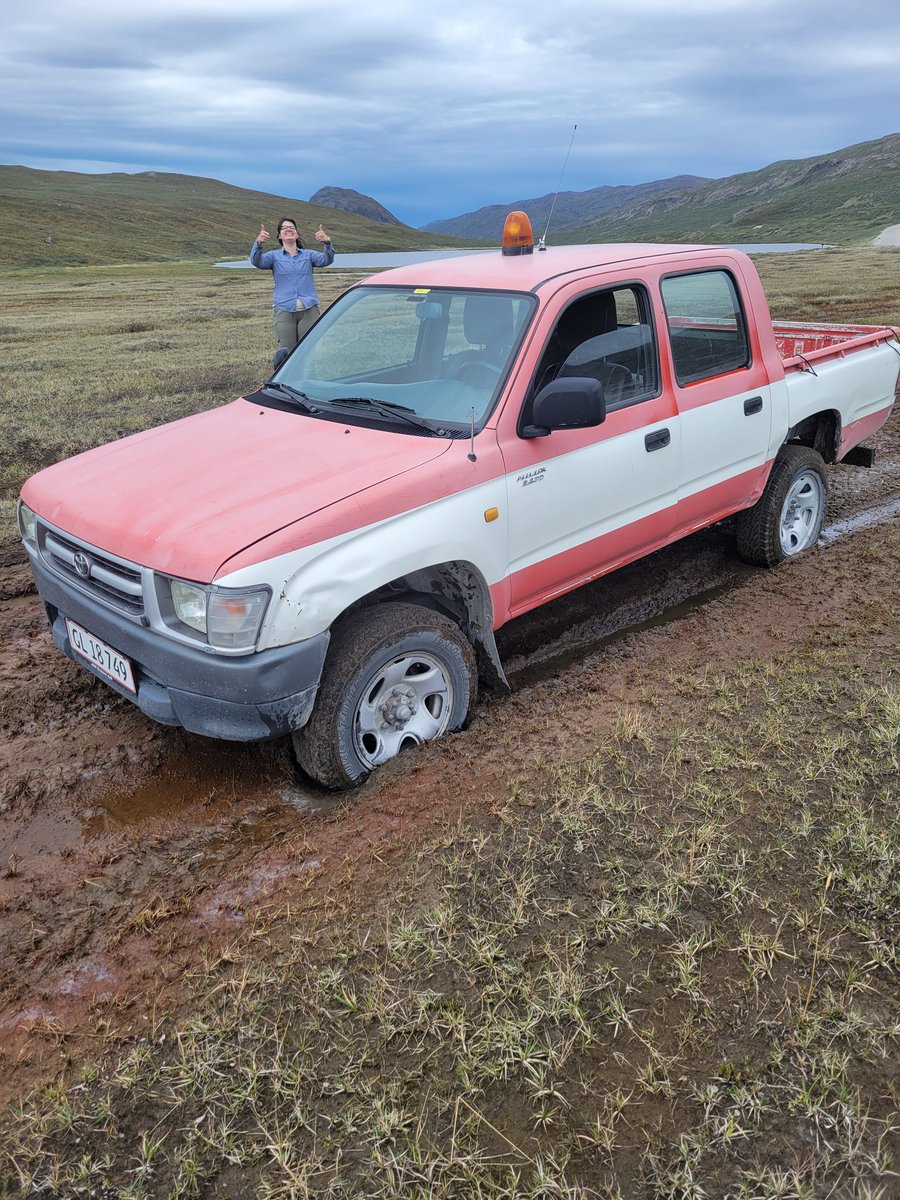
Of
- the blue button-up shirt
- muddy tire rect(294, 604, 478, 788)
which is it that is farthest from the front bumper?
the blue button-up shirt

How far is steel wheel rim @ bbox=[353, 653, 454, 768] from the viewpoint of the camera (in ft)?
11.1

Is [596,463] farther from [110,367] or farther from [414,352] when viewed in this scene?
[110,367]

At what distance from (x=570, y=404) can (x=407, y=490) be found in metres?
0.77

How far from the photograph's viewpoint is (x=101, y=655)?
3.38 m

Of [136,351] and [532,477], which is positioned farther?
[136,351]

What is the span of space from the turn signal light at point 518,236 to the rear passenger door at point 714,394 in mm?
749

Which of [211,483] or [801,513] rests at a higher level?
[211,483]

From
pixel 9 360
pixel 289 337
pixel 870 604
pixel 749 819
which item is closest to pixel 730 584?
pixel 870 604

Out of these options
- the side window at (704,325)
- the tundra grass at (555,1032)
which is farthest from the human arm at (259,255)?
the tundra grass at (555,1032)

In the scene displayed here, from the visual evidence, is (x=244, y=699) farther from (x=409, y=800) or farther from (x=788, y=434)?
(x=788, y=434)

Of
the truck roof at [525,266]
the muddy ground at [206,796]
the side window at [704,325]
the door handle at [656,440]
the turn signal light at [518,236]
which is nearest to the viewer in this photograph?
the muddy ground at [206,796]

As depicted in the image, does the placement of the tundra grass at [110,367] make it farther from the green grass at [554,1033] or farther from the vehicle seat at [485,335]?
the green grass at [554,1033]

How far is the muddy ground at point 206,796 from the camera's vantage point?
2.67m

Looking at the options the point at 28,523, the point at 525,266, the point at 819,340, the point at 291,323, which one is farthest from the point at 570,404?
the point at 291,323
